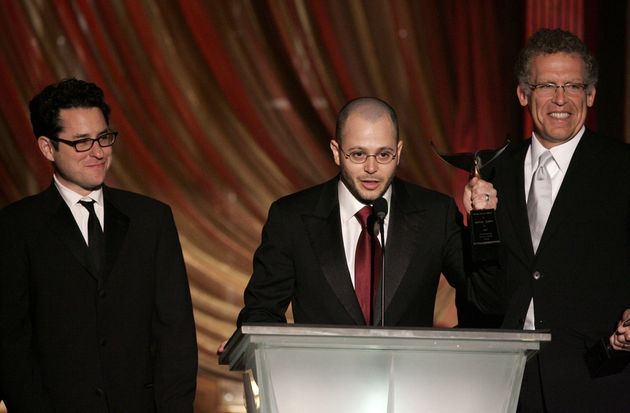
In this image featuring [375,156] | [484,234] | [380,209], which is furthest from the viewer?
[375,156]

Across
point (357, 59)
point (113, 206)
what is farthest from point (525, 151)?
point (357, 59)

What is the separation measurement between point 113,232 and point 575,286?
3.81ft

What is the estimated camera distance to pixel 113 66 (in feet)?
17.0

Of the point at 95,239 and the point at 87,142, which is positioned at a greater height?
the point at 87,142

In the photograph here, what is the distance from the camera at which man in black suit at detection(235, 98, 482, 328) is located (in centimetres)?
288

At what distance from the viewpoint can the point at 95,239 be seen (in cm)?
297

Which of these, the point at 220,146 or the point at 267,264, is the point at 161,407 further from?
the point at 220,146

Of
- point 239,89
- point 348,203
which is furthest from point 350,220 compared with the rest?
point 239,89

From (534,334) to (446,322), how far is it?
10.1ft

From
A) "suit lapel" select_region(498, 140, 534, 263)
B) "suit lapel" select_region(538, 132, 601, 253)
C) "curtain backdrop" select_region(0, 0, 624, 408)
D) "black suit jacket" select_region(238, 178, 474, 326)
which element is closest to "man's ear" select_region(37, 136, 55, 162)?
"black suit jacket" select_region(238, 178, 474, 326)

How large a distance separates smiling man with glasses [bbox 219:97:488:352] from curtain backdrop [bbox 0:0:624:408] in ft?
7.17

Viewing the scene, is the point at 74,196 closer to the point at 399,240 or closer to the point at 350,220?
the point at 350,220

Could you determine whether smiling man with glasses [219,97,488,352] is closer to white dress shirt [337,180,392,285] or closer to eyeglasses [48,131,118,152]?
white dress shirt [337,180,392,285]

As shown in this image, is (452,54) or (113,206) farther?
(452,54)
